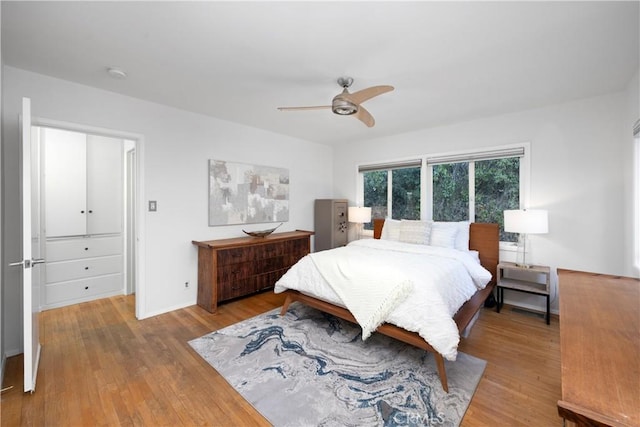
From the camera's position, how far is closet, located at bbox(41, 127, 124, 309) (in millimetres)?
3295

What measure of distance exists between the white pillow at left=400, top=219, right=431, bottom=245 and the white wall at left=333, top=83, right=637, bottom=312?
1.23m

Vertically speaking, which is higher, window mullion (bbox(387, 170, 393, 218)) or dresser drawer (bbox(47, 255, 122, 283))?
window mullion (bbox(387, 170, 393, 218))

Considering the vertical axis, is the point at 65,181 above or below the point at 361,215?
above

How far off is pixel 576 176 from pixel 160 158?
15.8 ft

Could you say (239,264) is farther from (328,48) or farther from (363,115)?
(328,48)

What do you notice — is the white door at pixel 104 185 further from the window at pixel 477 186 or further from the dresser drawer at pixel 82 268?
the window at pixel 477 186

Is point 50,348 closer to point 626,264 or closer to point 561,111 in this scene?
point 626,264

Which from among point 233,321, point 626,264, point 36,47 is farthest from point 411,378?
point 36,47

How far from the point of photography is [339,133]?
443 cm

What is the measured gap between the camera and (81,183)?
11.5 feet

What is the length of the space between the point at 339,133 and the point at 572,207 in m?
3.19

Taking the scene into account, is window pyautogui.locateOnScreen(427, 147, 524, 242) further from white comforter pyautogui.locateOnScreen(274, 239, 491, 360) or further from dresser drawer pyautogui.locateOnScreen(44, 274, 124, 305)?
dresser drawer pyautogui.locateOnScreen(44, 274, 124, 305)

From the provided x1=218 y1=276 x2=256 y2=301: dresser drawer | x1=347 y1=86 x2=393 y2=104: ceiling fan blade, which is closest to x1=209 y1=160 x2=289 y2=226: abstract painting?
x1=218 y1=276 x2=256 y2=301: dresser drawer

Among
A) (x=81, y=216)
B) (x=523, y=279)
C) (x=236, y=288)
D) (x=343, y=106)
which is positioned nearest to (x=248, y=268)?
(x=236, y=288)
